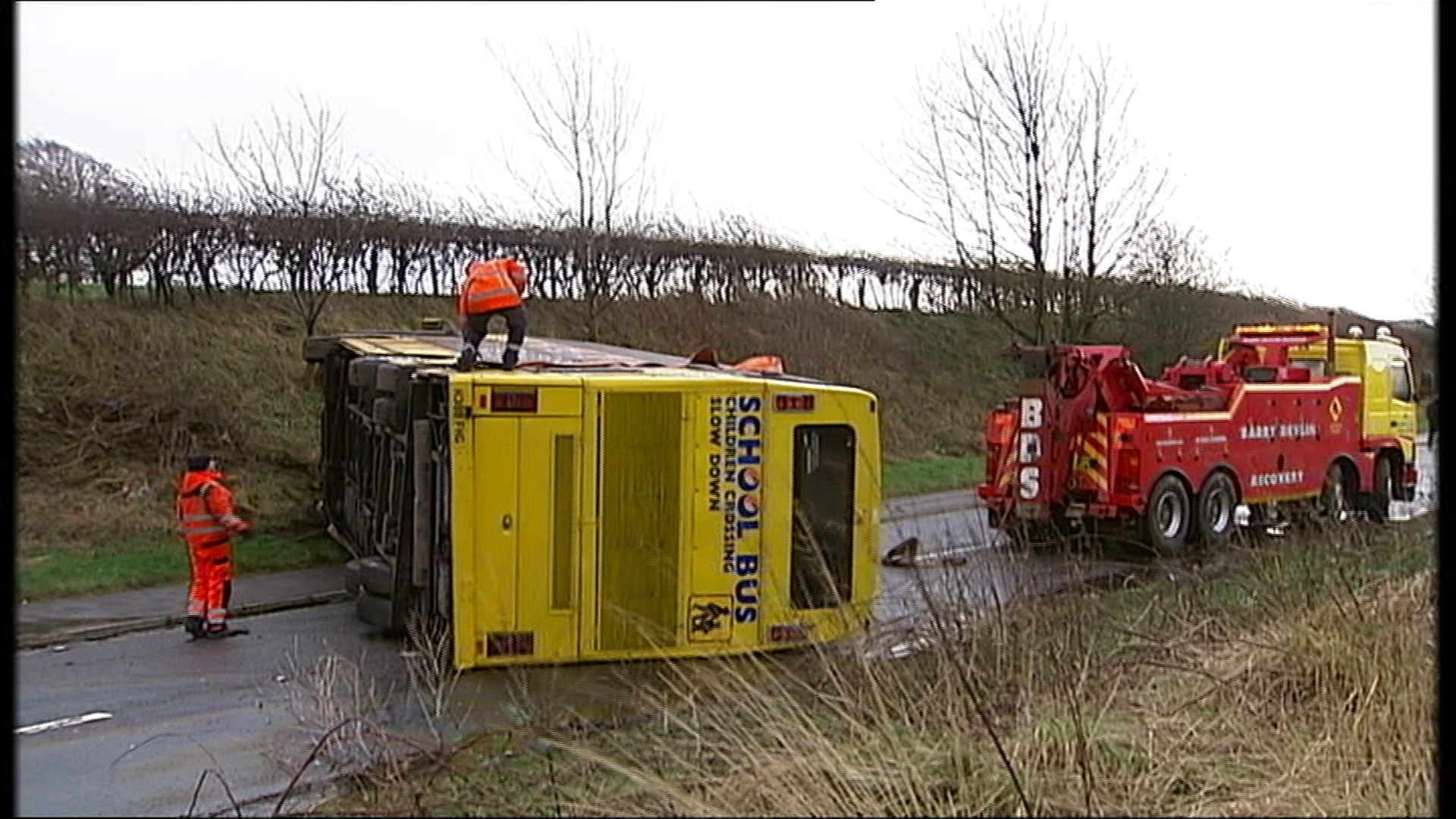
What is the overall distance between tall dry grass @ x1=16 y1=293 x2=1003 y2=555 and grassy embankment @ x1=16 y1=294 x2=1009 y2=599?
19mm

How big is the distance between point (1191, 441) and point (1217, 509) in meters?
0.91

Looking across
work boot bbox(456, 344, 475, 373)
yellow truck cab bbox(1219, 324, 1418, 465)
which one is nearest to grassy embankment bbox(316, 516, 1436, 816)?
work boot bbox(456, 344, 475, 373)

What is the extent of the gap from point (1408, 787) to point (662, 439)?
4.66 metres

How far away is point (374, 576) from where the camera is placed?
9.16 meters

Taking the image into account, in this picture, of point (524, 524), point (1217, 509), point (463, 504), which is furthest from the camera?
point (1217, 509)

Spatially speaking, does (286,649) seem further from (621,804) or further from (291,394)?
(291,394)

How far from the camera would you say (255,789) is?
5.86 m

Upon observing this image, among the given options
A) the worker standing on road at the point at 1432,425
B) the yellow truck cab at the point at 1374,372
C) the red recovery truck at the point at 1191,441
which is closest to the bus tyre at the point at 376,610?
the red recovery truck at the point at 1191,441

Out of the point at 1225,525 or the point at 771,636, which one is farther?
the point at 1225,525

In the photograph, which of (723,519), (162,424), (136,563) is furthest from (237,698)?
(162,424)

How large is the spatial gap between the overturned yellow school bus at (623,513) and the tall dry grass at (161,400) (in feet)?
8.42

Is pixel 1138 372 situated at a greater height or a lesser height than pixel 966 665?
greater

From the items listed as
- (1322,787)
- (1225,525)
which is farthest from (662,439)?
(1225,525)

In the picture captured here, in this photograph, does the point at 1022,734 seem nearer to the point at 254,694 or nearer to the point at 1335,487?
the point at 254,694
